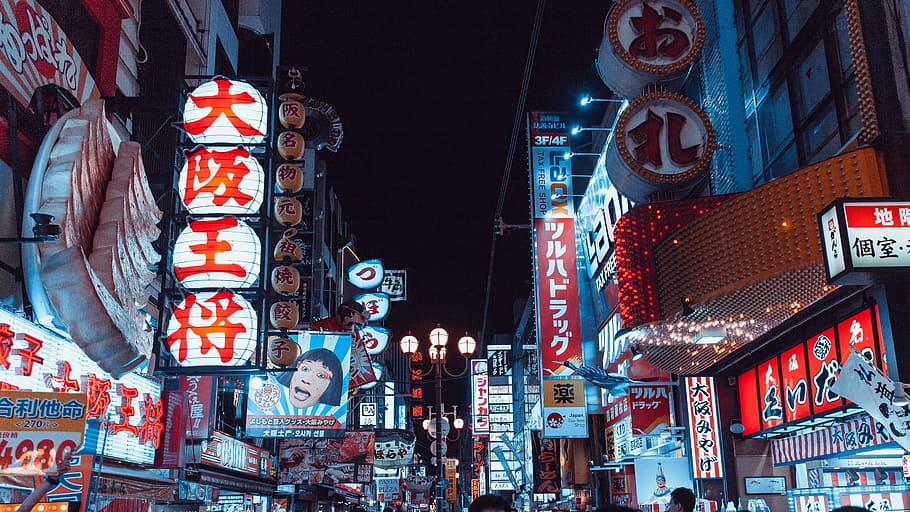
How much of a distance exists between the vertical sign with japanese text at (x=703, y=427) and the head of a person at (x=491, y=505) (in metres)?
11.3

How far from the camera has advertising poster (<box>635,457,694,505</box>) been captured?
1602 centimetres

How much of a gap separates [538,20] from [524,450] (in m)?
35.8

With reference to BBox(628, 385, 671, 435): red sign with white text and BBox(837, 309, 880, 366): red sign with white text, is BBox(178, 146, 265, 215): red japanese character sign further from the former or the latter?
BBox(628, 385, 671, 435): red sign with white text

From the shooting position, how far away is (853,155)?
8742mm

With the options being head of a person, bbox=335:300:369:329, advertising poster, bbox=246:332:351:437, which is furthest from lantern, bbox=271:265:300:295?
head of a person, bbox=335:300:369:329

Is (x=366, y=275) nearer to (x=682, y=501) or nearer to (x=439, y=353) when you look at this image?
(x=439, y=353)

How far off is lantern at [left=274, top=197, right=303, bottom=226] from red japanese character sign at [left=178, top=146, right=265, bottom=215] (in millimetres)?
5674

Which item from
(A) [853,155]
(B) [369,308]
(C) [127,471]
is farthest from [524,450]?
(A) [853,155]

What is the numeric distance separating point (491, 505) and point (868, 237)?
555 cm

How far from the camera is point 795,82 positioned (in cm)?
1208

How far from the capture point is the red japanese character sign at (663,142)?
43.2ft

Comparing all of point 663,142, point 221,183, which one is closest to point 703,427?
point 663,142

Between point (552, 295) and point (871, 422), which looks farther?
point (552, 295)

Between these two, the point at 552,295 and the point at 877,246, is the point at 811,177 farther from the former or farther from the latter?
the point at 552,295
